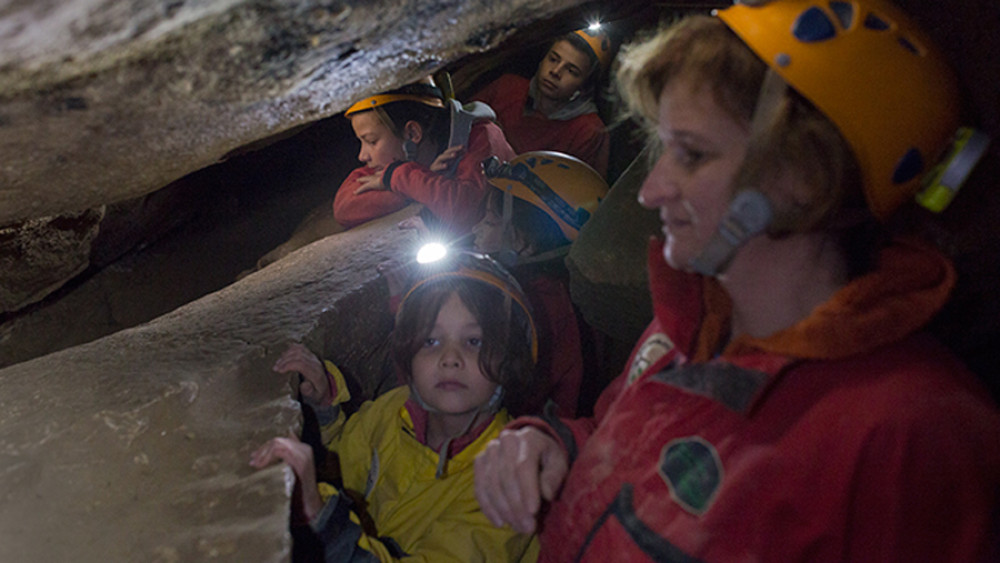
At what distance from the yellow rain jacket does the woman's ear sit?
2.26 meters

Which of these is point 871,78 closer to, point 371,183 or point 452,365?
point 452,365

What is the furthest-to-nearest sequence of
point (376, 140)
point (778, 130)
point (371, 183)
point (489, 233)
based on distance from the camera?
point (371, 183)
point (376, 140)
point (489, 233)
point (778, 130)

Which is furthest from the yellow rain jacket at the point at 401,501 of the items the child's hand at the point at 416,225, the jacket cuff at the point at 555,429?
the child's hand at the point at 416,225

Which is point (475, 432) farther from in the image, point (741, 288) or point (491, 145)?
point (491, 145)

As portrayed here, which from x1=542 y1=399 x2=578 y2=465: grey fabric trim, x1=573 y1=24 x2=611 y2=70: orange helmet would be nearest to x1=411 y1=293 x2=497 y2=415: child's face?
x1=542 y1=399 x2=578 y2=465: grey fabric trim

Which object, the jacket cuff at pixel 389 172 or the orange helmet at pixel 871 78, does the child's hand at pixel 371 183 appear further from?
the orange helmet at pixel 871 78

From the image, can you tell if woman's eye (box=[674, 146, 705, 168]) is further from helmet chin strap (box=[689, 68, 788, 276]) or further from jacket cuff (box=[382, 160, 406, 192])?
jacket cuff (box=[382, 160, 406, 192])

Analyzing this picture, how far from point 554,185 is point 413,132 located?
1.26m

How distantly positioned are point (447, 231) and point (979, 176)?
9.18 ft

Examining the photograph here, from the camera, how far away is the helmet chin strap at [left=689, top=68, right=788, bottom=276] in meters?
0.90

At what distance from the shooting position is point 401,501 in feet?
6.12

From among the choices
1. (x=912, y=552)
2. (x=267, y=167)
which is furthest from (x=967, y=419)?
(x=267, y=167)

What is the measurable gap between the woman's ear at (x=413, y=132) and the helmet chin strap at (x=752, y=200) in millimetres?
3256

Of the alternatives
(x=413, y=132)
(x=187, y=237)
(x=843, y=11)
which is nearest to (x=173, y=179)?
(x=843, y=11)
